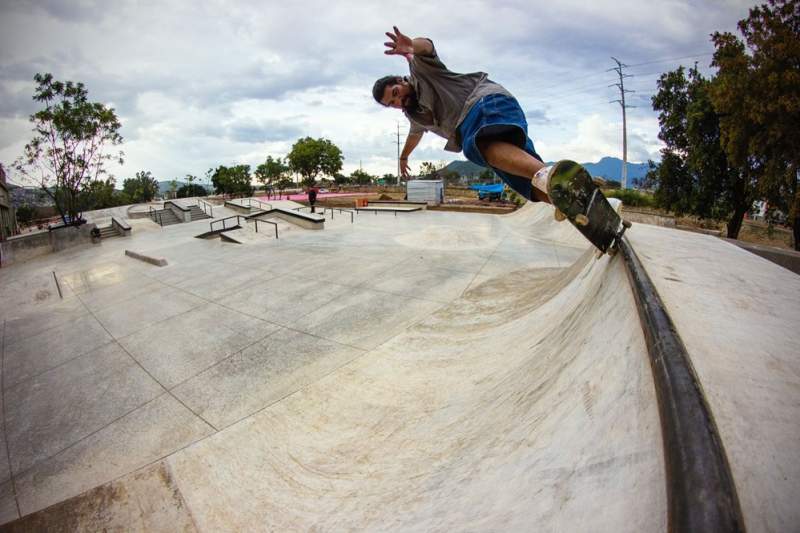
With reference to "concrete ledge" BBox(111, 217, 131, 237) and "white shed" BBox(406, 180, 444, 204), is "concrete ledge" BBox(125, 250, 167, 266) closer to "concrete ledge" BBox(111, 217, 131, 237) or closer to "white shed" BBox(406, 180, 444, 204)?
"concrete ledge" BBox(111, 217, 131, 237)

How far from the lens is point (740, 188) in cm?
1311

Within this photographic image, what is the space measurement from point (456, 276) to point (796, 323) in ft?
17.4

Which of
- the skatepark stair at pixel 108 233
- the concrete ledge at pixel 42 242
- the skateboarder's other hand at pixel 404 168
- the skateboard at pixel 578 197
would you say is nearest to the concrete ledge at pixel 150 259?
the concrete ledge at pixel 42 242

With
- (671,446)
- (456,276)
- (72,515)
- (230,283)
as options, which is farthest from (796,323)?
(230,283)

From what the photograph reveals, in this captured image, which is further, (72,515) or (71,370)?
(71,370)

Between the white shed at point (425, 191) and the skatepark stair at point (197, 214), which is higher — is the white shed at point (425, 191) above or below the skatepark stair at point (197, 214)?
above

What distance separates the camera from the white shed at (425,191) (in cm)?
2758

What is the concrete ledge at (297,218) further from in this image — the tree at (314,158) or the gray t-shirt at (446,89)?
the tree at (314,158)

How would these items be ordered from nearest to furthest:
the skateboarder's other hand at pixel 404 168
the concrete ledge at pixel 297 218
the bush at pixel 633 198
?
the skateboarder's other hand at pixel 404 168 < the concrete ledge at pixel 297 218 < the bush at pixel 633 198

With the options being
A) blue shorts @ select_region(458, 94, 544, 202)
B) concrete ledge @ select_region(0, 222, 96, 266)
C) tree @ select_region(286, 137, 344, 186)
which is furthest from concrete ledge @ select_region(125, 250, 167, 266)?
tree @ select_region(286, 137, 344, 186)

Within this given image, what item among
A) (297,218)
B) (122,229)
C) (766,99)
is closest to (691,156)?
(766,99)

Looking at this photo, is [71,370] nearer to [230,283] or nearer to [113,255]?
[230,283]

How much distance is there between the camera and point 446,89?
8.71 ft

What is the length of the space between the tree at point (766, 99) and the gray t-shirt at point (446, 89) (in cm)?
1105
